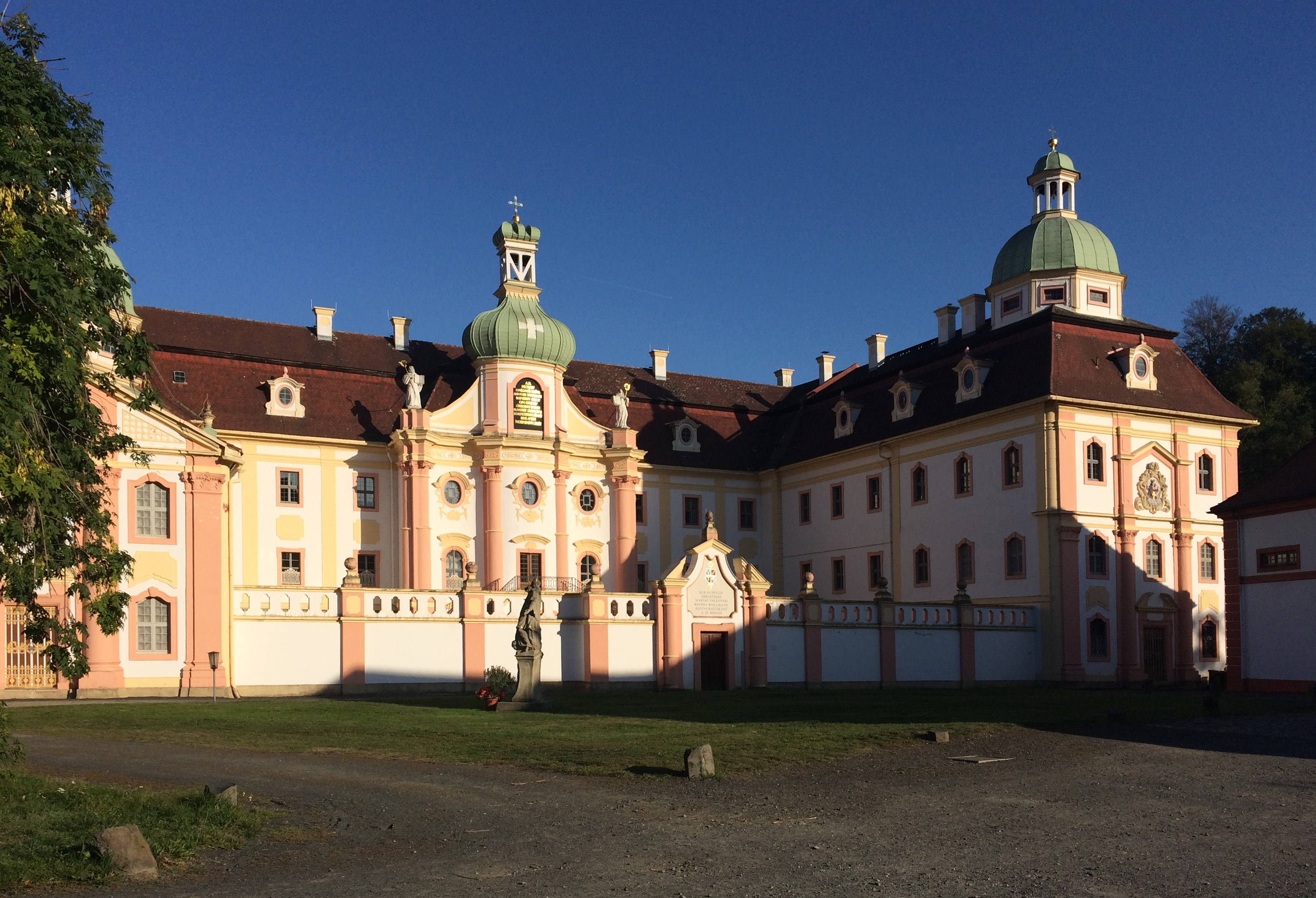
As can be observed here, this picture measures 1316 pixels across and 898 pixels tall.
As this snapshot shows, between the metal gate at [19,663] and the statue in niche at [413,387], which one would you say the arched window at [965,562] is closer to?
the statue in niche at [413,387]

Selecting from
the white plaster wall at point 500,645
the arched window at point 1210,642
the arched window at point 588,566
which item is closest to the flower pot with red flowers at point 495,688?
the white plaster wall at point 500,645

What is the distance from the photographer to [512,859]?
11641 millimetres

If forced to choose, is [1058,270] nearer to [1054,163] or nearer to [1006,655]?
[1054,163]

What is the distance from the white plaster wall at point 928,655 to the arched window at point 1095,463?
705cm

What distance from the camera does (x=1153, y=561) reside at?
144ft

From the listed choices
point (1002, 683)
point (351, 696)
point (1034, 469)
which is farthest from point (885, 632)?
point (351, 696)

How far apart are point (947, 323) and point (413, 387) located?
69.8 feet

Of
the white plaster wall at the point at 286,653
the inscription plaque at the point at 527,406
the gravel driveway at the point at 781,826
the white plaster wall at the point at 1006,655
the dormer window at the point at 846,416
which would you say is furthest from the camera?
the dormer window at the point at 846,416

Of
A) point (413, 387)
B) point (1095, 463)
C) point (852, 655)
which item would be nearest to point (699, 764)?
point (852, 655)

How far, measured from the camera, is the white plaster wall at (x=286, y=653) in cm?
3391

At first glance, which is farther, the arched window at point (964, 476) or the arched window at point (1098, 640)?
the arched window at point (964, 476)

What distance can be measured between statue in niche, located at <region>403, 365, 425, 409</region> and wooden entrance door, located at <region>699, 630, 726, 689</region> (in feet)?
52.0

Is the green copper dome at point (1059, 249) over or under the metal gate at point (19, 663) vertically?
over

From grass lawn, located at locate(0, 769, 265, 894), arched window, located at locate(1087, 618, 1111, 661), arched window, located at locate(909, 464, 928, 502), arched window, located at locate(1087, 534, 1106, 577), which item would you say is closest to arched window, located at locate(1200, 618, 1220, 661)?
arched window, located at locate(1087, 618, 1111, 661)
